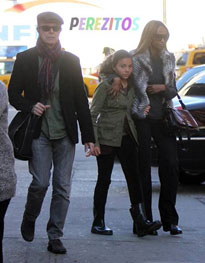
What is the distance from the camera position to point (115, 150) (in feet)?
19.8

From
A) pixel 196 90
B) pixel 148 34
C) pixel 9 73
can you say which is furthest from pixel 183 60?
pixel 148 34

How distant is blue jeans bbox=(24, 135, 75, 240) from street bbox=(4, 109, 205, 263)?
29 centimetres

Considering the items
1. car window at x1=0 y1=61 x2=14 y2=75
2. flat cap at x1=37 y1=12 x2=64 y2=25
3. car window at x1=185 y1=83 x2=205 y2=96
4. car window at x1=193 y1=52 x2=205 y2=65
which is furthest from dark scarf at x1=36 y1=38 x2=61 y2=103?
car window at x1=0 y1=61 x2=14 y2=75

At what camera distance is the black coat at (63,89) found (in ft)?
17.4

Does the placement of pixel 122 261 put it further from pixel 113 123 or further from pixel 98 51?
pixel 98 51

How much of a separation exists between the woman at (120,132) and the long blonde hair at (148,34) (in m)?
0.20

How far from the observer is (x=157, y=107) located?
6133 millimetres

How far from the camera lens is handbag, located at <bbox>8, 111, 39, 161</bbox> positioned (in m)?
5.19

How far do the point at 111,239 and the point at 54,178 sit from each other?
933mm

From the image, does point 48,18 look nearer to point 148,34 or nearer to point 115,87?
point 115,87

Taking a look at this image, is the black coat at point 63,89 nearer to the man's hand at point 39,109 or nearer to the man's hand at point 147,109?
the man's hand at point 39,109

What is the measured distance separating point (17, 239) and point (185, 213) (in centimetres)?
208

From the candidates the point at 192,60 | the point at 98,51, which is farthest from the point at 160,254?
the point at 98,51

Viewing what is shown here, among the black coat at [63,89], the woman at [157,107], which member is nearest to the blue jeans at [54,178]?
the black coat at [63,89]
